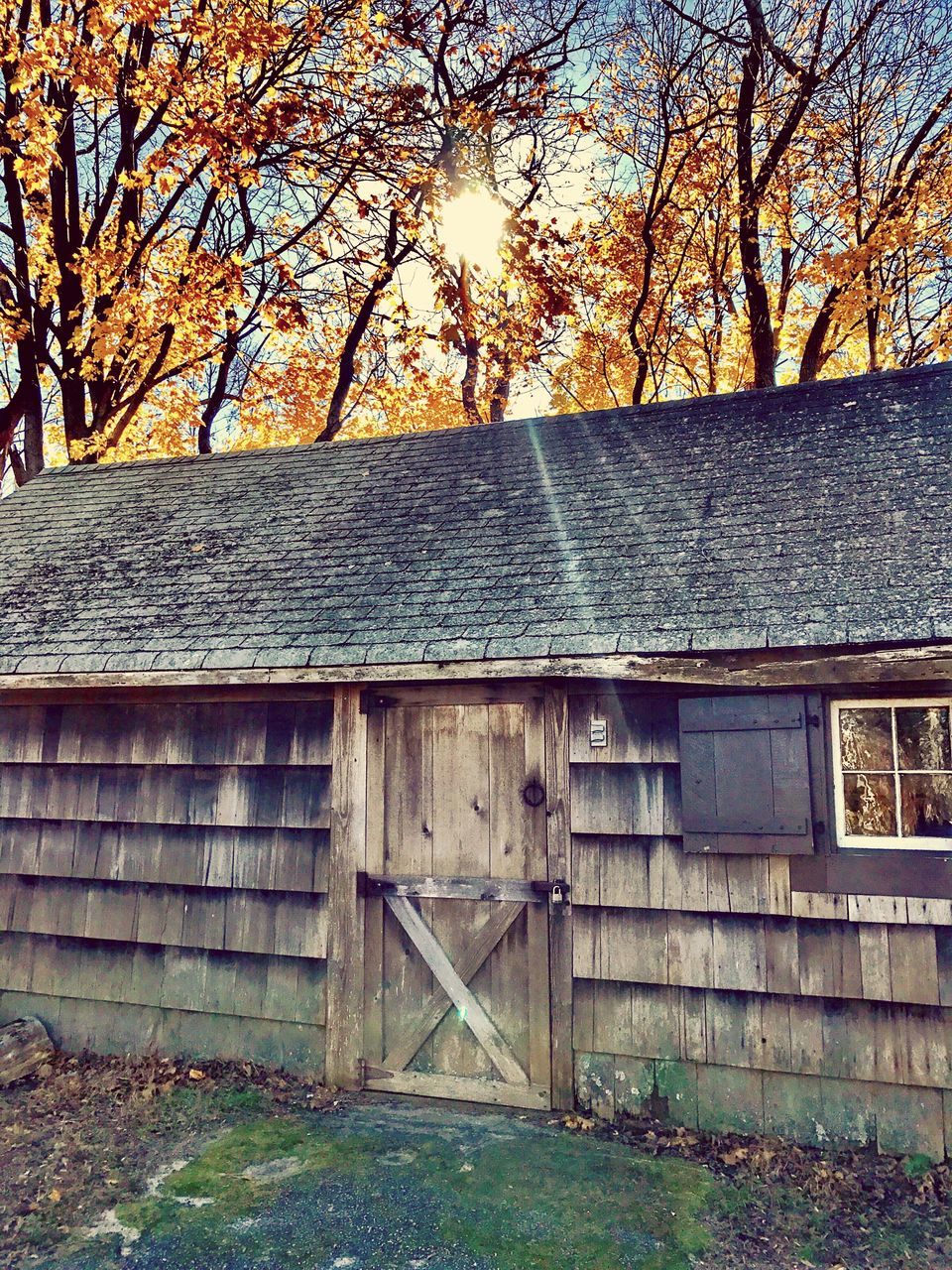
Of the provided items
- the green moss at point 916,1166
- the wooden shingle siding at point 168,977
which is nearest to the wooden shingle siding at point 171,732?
the wooden shingle siding at point 168,977

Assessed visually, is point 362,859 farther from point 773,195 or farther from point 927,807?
point 773,195

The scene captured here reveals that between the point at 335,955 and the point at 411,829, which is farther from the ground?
the point at 411,829

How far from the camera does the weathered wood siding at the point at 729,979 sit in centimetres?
478

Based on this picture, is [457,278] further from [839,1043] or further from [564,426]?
[839,1043]

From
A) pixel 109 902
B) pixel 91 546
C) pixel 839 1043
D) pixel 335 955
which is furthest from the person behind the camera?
pixel 91 546

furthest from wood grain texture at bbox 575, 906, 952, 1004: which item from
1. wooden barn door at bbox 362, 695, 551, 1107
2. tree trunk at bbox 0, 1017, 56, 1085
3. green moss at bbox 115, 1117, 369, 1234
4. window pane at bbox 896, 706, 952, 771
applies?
tree trunk at bbox 0, 1017, 56, 1085

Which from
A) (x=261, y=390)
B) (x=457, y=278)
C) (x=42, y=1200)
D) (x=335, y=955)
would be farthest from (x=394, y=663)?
(x=261, y=390)

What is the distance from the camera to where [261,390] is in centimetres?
1878

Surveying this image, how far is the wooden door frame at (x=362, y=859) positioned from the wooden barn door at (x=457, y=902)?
4cm

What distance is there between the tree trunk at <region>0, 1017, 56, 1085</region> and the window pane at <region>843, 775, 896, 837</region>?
564 cm

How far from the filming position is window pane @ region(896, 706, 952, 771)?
4.95 m

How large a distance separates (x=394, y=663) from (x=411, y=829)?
120cm

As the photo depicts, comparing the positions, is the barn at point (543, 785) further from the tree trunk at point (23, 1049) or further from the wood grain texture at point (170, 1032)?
the tree trunk at point (23, 1049)

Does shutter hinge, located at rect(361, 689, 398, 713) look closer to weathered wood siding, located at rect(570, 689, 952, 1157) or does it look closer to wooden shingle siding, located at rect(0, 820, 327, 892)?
wooden shingle siding, located at rect(0, 820, 327, 892)
